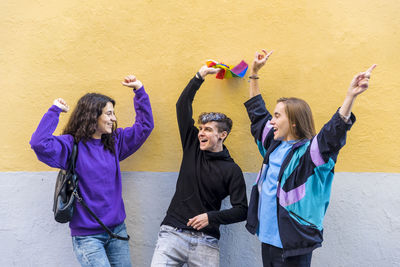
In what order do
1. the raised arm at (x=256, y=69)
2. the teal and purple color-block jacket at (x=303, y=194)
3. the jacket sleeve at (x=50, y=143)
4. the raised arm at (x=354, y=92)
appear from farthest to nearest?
the raised arm at (x=256, y=69) < the jacket sleeve at (x=50, y=143) < the teal and purple color-block jacket at (x=303, y=194) < the raised arm at (x=354, y=92)

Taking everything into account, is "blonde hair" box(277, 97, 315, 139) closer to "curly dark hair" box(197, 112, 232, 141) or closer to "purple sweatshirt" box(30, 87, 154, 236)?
"curly dark hair" box(197, 112, 232, 141)

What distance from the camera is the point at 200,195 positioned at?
3.10 m

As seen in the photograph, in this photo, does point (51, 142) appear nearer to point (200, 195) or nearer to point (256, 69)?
point (200, 195)

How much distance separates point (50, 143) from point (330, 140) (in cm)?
203

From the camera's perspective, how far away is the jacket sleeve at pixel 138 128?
3.35 m

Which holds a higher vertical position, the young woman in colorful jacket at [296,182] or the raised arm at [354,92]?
the raised arm at [354,92]

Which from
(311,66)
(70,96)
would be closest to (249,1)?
(311,66)

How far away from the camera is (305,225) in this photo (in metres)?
2.63

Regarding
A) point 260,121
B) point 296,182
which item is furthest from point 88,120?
point 296,182

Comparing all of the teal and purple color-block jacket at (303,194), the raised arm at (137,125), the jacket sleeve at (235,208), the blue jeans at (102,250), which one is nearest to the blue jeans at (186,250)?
the jacket sleeve at (235,208)

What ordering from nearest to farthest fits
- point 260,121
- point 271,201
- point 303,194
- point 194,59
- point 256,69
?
point 303,194 < point 271,201 < point 260,121 < point 256,69 < point 194,59

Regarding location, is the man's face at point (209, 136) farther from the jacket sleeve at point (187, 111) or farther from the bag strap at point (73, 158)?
the bag strap at point (73, 158)

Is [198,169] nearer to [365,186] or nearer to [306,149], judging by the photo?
[306,149]

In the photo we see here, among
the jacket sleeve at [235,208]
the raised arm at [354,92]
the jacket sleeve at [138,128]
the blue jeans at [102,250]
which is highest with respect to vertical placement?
the raised arm at [354,92]
